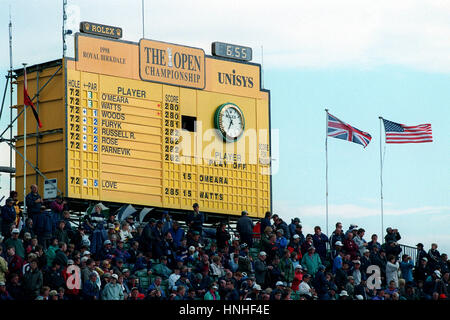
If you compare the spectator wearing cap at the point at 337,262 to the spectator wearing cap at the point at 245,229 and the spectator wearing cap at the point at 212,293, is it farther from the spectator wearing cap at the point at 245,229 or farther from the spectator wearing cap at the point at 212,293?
the spectator wearing cap at the point at 212,293

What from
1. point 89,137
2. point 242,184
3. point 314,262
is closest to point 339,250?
point 314,262

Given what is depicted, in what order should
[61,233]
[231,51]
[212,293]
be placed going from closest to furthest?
[212,293]
[61,233]
[231,51]

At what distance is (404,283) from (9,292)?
12117 mm

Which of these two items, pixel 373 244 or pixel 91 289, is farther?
pixel 373 244

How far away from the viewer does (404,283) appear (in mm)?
35125

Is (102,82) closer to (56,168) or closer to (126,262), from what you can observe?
(56,168)

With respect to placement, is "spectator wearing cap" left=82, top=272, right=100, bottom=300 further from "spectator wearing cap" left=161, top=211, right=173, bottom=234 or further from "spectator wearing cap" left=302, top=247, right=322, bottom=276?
"spectator wearing cap" left=302, top=247, right=322, bottom=276

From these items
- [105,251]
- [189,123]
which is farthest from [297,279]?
[189,123]

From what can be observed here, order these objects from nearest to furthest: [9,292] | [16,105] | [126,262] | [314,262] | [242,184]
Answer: [9,292] → [126,262] → [314,262] → [16,105] → [242,184]

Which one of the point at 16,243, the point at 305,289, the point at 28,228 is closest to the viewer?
the point at 16,243

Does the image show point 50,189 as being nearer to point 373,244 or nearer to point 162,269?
point 162,269

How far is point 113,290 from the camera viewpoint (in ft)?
92.5

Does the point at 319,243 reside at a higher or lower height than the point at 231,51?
lower

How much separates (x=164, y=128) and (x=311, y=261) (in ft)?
20.7
